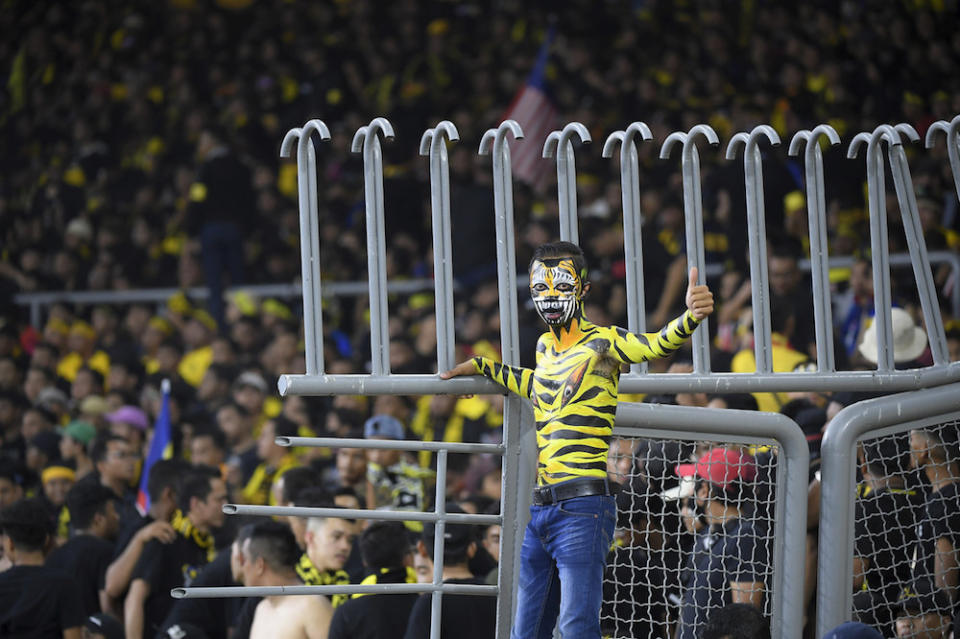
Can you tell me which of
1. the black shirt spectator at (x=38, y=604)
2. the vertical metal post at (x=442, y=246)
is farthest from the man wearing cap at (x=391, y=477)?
the vertical metal post at (x=442, y=246)

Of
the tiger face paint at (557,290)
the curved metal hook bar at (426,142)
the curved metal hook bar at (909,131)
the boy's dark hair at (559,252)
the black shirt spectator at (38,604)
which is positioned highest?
the curved metal hook bar at (909,131)

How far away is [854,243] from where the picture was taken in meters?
9.80

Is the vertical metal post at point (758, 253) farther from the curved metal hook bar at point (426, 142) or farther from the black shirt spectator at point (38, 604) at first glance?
the black shirt spectator at point (38, 604)

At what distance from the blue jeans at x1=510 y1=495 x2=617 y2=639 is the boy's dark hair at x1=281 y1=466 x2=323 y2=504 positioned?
2.35 metres

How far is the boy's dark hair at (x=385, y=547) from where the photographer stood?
576 centimetres

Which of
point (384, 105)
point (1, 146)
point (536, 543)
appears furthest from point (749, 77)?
point (536, 543)

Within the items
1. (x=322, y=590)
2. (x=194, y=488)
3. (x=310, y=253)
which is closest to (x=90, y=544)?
(x=194, y=488)

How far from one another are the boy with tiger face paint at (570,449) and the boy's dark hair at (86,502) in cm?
337

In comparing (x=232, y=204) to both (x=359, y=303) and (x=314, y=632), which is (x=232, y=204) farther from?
(x=314, y=632)

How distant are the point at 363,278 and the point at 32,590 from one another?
6.78 metres

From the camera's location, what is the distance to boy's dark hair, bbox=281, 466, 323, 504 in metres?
6.79

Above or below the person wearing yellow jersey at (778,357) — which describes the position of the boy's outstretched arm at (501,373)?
below

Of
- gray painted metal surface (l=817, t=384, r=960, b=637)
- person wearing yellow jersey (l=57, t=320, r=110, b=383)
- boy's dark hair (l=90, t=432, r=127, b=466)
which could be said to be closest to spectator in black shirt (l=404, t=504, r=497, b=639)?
gray painted metal surface (l=817, t=384, r=960, b=637)

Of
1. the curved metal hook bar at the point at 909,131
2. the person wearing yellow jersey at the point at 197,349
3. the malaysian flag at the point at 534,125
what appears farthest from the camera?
the person wearing yellow jersey at the point at 197,349
